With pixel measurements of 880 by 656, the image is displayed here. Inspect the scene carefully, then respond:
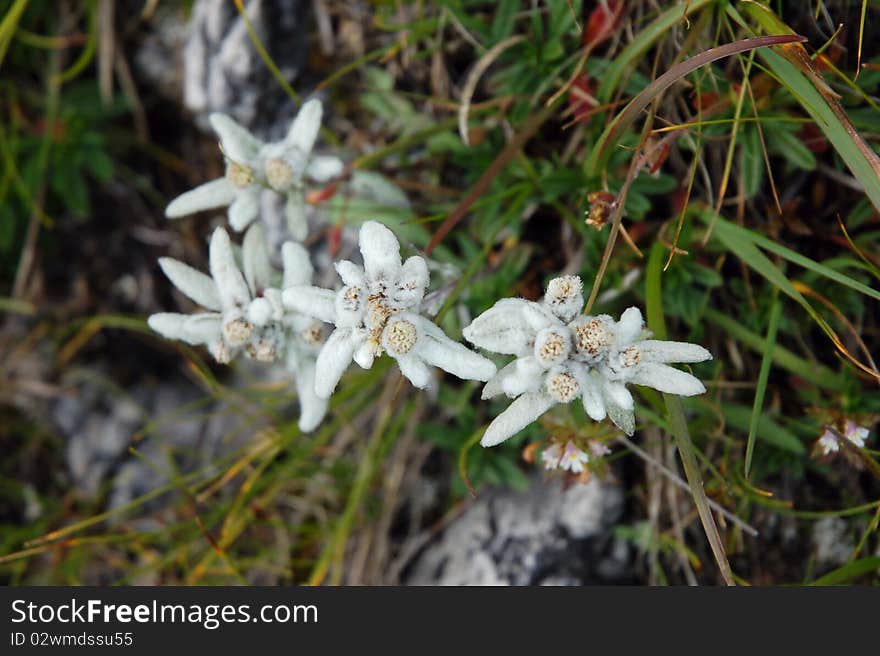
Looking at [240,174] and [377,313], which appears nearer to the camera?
[377,313]

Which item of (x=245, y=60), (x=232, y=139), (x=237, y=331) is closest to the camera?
(x=237, y=331)

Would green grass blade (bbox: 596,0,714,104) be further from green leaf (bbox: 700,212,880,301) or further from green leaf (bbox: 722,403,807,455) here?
green leaf (bbox: 722,403,807,455)

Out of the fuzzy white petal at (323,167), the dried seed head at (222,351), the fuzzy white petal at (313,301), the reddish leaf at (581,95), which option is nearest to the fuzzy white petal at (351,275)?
the fuzzy white petal at (313,301)

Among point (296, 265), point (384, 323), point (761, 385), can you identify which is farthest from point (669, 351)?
point (296, 265)

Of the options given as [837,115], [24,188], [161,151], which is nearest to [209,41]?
[161,151]

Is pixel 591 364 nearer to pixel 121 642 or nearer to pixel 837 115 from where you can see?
pixel 837 115

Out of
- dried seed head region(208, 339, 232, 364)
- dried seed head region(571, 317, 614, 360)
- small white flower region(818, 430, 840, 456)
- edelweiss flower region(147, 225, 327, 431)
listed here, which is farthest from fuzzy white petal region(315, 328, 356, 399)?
small white flower region(818, 430, 840, 456)

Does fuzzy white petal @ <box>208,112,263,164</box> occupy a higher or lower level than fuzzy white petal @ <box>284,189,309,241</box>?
higher

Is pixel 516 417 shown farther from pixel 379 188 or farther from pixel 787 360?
Answer: pixel 379 188
